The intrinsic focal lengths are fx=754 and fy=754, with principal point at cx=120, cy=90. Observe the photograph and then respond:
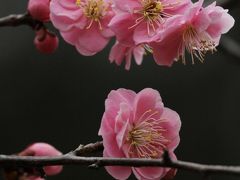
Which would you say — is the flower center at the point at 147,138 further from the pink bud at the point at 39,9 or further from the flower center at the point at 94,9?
the pink bud at the point at 39,9

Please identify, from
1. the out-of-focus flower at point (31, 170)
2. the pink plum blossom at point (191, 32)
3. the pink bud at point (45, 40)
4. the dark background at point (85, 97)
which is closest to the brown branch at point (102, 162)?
the out-of-focus flower at point (31, 170)

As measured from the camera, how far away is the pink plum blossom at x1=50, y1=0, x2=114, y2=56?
1.62 m

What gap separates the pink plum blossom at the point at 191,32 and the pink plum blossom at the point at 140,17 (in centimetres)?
3

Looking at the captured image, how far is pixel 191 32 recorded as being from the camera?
1.54 m

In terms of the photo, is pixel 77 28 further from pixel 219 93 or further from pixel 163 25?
pixel 219 93

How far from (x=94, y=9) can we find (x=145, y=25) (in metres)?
0.13

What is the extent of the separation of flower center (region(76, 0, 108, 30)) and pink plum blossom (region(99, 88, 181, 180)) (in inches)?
8.3

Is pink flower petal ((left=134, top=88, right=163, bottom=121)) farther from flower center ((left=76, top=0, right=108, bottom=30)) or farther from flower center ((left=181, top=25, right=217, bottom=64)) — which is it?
flower center ((left=76, top=0, right=108, bottom=30))

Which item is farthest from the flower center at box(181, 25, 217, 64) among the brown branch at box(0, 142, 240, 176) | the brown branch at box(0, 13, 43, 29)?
the brown branch at box(0, 13, 43, 29)

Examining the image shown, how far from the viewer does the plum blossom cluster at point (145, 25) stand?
1.52 metres

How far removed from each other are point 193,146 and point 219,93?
955 mm

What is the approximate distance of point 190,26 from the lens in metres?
1.53

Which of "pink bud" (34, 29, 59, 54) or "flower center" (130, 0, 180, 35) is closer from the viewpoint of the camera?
"flower center" (130, 0, 180, 35)

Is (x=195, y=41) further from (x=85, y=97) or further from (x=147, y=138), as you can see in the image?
(x=85, y=97)
